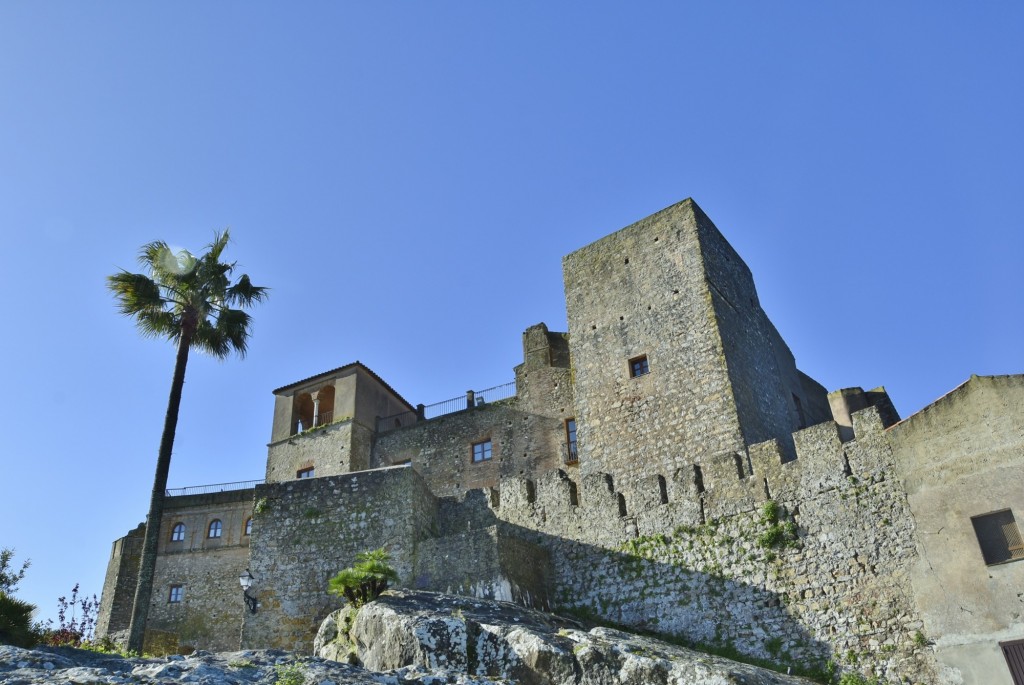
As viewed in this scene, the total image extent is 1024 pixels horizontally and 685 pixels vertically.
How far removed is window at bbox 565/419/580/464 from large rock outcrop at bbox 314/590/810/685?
1272 centimetres

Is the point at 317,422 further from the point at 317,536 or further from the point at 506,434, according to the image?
the point at 317,536

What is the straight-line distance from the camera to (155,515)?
19109 mm

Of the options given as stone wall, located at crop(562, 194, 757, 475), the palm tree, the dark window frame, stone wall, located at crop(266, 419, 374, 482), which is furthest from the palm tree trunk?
the dark window frame

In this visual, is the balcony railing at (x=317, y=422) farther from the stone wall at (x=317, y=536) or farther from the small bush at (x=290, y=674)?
the small bush at (x=290, y=674)

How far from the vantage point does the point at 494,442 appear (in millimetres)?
30188

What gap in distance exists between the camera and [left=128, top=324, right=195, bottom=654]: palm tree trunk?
17.5 meters

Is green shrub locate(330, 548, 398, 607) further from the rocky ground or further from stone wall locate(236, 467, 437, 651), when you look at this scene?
stone wall locate(236, 467, 437, 651)

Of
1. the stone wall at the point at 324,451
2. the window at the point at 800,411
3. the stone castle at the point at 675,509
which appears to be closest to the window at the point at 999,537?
the stone castle at the point at 675,509

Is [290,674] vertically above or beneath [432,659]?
beneath

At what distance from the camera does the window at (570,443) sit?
27.8 m

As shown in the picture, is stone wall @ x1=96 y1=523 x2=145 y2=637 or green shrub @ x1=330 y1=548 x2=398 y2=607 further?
stone wall @ x1=96 y1=523 x2=145 y2=637

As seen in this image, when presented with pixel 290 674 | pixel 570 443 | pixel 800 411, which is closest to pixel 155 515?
pixel 290 674

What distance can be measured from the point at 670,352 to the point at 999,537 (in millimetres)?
9533

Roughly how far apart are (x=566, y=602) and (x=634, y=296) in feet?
29.2
